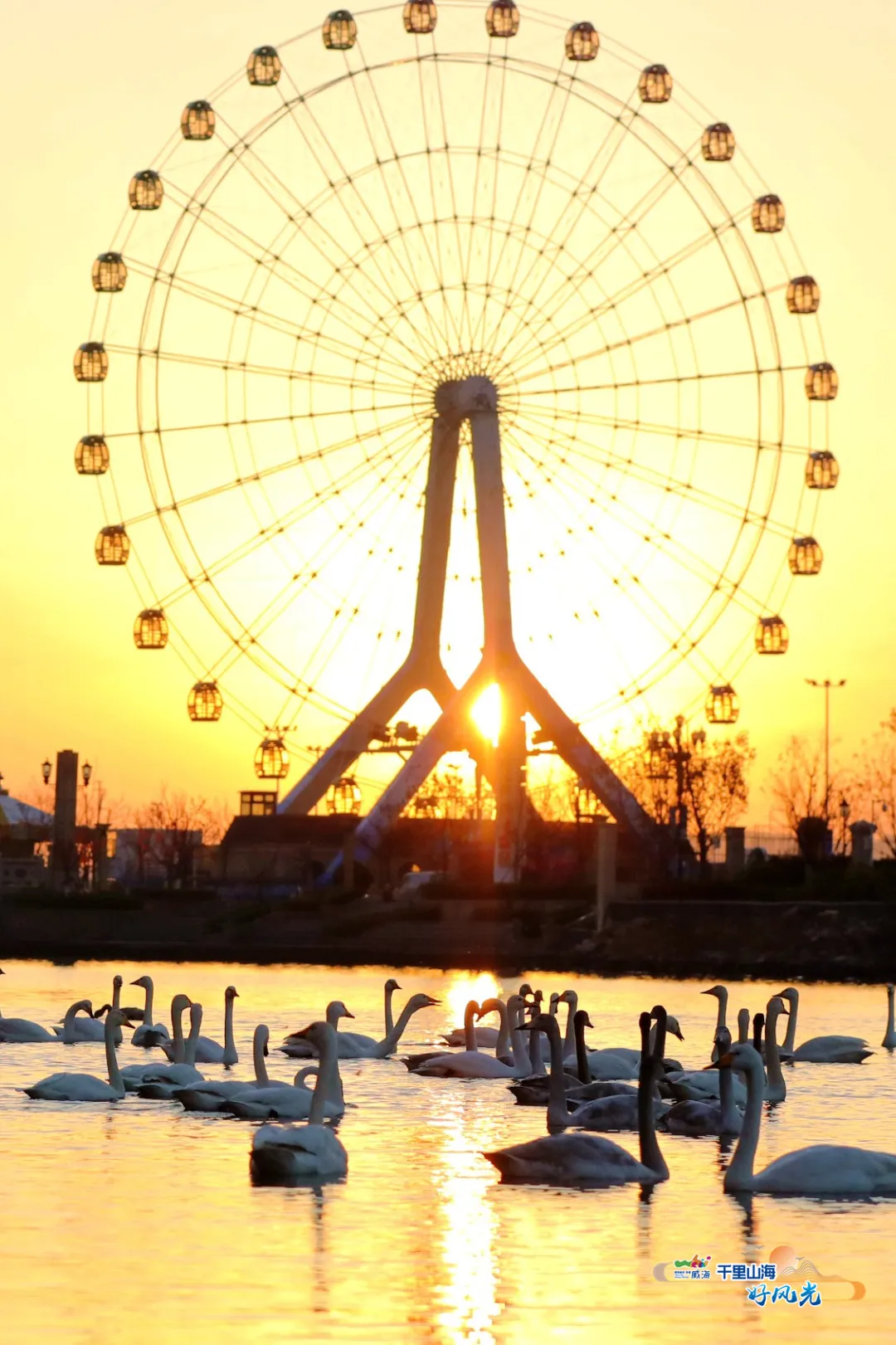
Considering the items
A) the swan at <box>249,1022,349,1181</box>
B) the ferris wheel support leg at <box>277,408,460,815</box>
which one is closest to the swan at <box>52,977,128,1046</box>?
the swan at <box>249,1022,349,1181</box>

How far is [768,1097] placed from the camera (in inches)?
1177

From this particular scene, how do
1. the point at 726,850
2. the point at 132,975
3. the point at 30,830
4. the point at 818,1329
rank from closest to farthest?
1. the point at 818,1329
2. the point at 132,975
3. the point at 726,850
4. the point at 30,830

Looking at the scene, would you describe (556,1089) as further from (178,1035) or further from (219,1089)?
(178,1035)

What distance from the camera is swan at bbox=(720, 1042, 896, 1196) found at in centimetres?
2044

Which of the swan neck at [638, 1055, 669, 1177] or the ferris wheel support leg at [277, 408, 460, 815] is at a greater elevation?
the ferris wheel support leg at [277, 408, 460, 815]

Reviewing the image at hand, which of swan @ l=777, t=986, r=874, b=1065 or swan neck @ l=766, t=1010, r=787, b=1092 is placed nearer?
swan neck @ l=766, t=1010, r=787, b=1092

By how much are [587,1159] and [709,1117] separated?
542cm


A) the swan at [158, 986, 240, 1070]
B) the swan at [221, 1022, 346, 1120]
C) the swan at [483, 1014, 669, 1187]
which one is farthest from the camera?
the swan at [158, 986, 240, 1070]

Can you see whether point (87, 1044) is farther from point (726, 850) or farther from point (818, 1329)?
point (726, 850)

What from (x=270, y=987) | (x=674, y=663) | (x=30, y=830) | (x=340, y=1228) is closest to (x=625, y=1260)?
(x=340, y=1228)

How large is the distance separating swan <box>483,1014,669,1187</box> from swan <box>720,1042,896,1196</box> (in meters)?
0.87

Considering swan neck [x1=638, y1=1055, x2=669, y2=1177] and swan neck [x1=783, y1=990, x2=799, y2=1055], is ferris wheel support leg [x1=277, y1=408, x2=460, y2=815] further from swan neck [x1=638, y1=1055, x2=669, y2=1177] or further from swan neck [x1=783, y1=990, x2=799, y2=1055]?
swan neck [x1=638, y1=1055, x2=669, y2=1177]

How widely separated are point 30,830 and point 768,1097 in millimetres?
133970

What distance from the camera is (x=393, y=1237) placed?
18.9 metres
